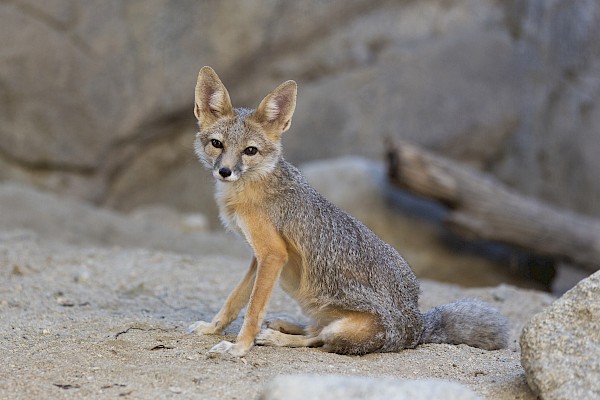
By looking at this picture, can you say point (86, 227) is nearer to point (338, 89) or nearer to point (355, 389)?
point (338, 89)

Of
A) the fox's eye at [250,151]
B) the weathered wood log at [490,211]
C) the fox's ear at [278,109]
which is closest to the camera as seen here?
the fox's eye at [250,151]

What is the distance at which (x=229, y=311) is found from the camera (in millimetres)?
5207

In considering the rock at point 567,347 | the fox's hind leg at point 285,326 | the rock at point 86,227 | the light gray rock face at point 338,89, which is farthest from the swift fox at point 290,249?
the light gray rock face at point 338,89

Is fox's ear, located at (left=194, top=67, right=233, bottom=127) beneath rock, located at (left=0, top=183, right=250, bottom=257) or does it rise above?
above

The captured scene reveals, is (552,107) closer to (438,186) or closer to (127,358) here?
(438,186)

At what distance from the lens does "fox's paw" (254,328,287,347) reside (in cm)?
497

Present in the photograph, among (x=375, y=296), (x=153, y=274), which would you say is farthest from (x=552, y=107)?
(x=375, y=296)

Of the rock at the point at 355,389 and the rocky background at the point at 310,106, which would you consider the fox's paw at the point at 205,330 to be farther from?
the rocky background at the point at 310,106

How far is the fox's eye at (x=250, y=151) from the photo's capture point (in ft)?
16.2

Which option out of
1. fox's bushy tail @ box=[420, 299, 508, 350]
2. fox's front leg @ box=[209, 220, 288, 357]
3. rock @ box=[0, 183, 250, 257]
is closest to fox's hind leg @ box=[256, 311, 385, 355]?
fox's front leg @ box=[209, 220, 288, 357]

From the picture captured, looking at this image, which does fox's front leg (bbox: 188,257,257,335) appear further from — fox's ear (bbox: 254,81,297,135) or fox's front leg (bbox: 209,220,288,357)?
fox's ear (bbox: 254,81,297,135)

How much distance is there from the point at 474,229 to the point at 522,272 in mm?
1349

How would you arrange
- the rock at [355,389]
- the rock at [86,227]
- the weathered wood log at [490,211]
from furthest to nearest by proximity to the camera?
1. the weathered wood log at [490,211]
2. the rock at [86,227]
3. the rock at [355,389]

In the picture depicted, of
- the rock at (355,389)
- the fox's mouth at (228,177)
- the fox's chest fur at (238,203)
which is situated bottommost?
the rock at (355,389)
